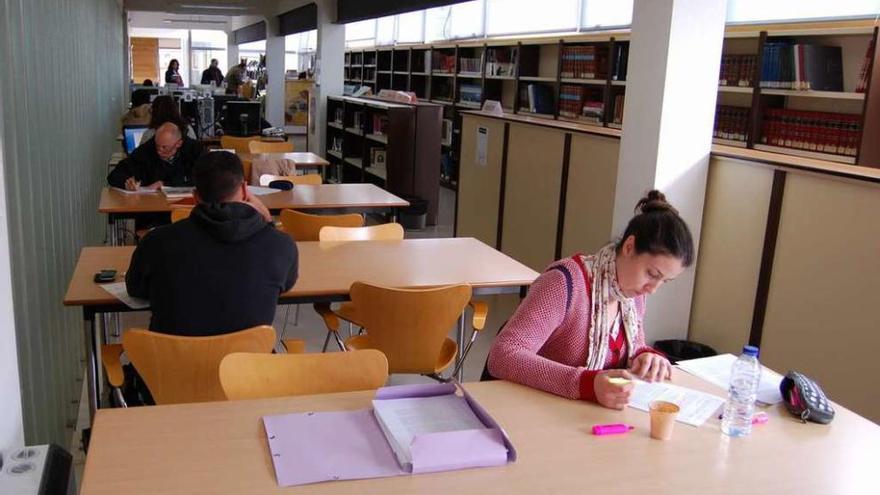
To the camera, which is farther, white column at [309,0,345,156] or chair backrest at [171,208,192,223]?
white column at [309,0,345,156]

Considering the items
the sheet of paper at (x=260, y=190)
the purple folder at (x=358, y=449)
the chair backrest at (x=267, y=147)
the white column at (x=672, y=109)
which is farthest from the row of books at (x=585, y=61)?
the purple folder at (x=358, y=449)

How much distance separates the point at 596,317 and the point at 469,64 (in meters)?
8.80

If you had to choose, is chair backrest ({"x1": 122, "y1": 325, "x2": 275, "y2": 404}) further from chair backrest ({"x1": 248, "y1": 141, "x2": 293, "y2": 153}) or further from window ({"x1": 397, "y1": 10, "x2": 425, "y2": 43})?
window ({"x1": 397, "y1": 10, "x2": 425, "y2": 43})

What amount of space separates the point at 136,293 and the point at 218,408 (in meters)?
0.97

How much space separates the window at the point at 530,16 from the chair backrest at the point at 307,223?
17.8 feet

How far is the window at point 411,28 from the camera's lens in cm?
1264

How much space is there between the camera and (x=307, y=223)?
13.7 feet

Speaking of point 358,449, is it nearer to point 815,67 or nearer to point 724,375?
point 724,375

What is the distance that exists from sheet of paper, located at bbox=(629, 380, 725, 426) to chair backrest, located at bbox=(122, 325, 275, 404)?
1082 mm

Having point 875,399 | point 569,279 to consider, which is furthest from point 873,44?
point 569,279

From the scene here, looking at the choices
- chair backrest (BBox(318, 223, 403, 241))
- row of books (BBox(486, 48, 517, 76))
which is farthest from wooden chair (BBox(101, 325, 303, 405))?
row of books (BBox(486, 48, 517, 76))

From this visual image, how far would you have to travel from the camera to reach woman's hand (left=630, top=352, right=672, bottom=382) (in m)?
2.08

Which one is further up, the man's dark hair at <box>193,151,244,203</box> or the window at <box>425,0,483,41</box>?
the window at <box>425,0,483,41</box>

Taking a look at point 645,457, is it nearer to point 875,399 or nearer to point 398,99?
point 875,399
